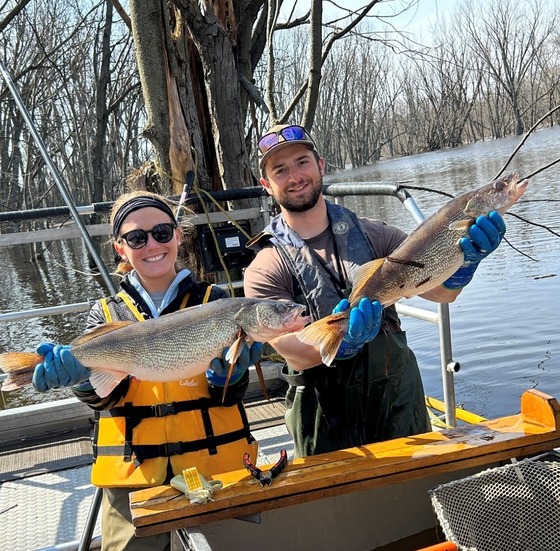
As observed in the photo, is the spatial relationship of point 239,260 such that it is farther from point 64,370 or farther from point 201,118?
point 64,370

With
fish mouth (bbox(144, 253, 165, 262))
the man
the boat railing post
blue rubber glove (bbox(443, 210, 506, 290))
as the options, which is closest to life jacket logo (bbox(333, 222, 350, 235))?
the man

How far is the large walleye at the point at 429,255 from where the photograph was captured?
299 cm

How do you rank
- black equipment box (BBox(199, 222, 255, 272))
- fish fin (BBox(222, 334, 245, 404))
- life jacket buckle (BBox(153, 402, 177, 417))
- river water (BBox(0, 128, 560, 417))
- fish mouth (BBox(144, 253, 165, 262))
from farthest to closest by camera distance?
river water (BBox(0, 128, 560, 417)), black equipment box (BBox(199, 222, 255, 272)), fish mouth (BBox(144, 253, 165, 262)), life jacket buckle (BBox(153, 402, 177, 417)), fish fin (BBox(222, 334, 245, 404))

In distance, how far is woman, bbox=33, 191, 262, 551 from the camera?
291 centimetres

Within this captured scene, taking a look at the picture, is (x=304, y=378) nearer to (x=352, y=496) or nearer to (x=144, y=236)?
(x=352, y=496)

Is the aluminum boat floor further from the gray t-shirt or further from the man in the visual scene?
the gray t-shirt

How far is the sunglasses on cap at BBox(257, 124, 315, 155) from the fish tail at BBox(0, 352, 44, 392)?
1.60m

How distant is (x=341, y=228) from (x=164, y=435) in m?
1.39

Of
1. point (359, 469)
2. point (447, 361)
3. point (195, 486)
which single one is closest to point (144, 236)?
point (195, 486)

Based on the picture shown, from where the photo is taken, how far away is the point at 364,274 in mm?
3006

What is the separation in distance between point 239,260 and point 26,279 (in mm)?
19745

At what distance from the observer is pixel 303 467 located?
2.77 m

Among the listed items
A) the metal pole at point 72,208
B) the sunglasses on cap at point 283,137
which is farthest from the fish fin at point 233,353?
the metal pole at point 72,208

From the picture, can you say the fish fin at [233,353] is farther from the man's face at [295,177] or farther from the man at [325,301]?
the man's face at [295,177]
